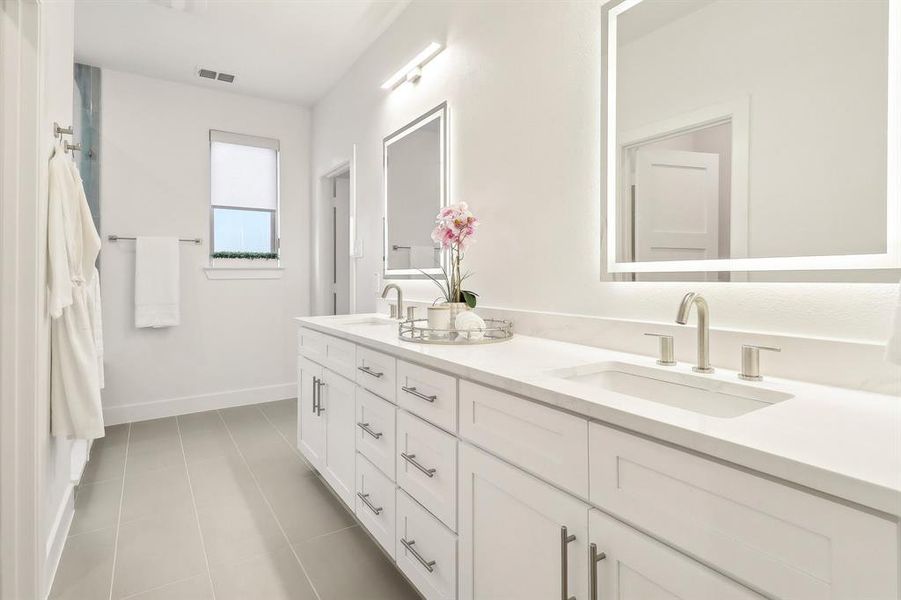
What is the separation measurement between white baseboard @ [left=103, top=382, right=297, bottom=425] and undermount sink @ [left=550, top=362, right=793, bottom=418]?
3738mm

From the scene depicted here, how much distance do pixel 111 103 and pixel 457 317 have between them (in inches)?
144

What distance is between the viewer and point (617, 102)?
151cm

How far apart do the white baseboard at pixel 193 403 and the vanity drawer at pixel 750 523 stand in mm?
3998

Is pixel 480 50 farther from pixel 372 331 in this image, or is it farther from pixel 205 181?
pixel 205 181

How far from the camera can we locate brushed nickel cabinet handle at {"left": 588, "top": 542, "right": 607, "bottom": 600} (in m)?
0.86

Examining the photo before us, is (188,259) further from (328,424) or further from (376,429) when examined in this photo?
(376,429)

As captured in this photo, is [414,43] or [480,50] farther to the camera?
[414,43]

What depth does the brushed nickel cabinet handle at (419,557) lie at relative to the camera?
1.39 m

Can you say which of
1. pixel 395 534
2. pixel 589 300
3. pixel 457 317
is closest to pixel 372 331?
pixel 457 317

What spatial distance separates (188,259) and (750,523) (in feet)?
14.1

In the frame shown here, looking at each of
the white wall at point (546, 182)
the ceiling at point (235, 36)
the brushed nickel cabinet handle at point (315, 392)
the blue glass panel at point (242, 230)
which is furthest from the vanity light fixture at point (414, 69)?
the blue glass panel at point (242, 230)

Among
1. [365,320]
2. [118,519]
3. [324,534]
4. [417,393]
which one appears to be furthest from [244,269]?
[417,393]

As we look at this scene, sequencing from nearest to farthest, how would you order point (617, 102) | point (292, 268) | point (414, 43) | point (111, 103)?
point (617, 102), point (414, 43), point (111, 103), point (292, 268)

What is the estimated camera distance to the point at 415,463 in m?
1.47
